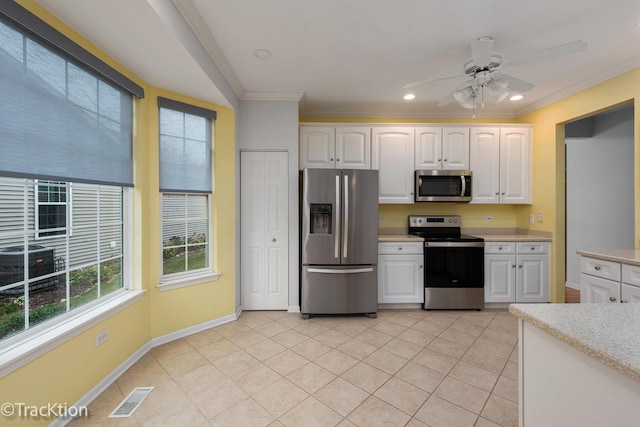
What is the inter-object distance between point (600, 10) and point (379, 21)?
1.48m

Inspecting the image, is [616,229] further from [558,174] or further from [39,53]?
[39,53]

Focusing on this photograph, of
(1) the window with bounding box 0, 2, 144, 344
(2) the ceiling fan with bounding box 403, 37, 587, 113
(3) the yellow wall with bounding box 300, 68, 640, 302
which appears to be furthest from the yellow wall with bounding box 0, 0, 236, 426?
(2) the ceiling fan with bounding box 403, 37, 587, 113

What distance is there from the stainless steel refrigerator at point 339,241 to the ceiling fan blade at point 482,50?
138 cm

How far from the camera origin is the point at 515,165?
3.57 metres

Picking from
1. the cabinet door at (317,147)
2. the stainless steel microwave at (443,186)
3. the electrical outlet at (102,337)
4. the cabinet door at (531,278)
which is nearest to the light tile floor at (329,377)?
the electrical outlet at (102,337)

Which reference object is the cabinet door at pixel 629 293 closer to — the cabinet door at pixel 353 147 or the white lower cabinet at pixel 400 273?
the white lower cabinet at pixel 400 273

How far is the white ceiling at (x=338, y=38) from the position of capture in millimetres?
1705

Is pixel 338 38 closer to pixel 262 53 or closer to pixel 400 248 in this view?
pixel 262 53

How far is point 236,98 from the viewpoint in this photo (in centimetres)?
303

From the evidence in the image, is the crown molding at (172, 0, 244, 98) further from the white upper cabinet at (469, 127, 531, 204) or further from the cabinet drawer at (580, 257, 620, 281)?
the cabinet drawer at (580, 257, 620, 281)

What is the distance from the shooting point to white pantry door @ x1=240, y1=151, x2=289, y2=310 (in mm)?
3193

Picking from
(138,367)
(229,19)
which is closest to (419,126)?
(229,19)

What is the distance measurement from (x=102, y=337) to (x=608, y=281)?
12.7 feet

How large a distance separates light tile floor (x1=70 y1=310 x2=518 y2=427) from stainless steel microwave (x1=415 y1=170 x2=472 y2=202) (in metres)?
1.52
